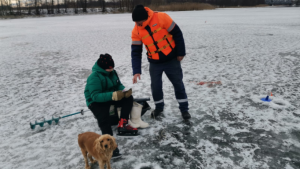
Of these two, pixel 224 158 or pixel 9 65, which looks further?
pixel 9 65

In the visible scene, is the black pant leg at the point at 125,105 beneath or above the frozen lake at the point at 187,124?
above

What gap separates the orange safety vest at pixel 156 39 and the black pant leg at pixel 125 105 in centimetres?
83

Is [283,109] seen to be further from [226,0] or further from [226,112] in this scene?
[226,0]

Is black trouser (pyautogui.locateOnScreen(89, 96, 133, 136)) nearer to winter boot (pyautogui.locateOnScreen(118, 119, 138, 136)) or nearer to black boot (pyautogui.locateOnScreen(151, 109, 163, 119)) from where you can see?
winter boot (pyautogui.locateOnScreen(118, 119, 138, 136))

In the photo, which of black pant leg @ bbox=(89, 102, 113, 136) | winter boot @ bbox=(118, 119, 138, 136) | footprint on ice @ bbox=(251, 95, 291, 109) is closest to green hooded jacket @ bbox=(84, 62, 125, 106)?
black pant leg @ bbox=(89, 102, 113, 136)

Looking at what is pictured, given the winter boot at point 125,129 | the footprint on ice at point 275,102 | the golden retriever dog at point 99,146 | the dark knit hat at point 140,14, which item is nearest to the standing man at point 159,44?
the dark knit hat at point 140,14

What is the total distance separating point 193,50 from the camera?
358 inches

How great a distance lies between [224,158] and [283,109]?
6.50 ft

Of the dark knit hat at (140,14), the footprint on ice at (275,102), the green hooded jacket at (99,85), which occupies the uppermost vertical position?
the dark knit hat at (140,14)

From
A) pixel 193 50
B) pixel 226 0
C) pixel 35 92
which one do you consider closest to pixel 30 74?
pixel 35 92

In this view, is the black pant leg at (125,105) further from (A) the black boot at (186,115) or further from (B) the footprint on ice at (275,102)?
(B) the footprint on ice at (275,102)

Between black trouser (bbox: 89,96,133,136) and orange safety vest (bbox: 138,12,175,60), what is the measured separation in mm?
894

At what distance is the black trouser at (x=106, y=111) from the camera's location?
2.81 m

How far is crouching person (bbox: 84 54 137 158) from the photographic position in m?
2.84
